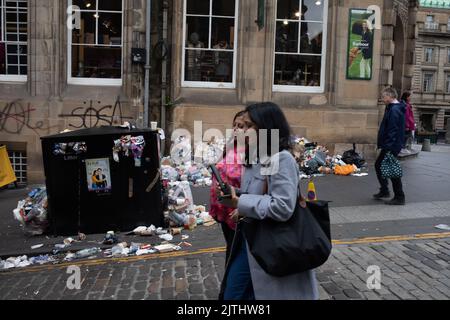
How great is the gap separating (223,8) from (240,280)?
9.94m

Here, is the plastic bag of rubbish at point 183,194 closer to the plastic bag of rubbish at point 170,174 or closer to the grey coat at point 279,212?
the plastic bag of rubbish at point 170,174

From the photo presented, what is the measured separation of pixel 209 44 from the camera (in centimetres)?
1155

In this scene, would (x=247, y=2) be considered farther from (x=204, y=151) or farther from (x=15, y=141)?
(x=15, y=141)

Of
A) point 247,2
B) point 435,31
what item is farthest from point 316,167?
point 435,31

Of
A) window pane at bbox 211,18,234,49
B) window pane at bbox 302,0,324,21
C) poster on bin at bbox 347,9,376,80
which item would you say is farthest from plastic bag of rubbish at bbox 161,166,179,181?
window pane at bbox 302,0,324,21

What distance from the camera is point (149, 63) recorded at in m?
11.2

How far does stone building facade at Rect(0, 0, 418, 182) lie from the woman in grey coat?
8.60 metres

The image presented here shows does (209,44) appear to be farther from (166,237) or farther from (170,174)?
(166,237)

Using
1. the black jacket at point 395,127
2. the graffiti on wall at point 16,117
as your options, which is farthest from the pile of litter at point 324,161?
the graffiti on wall at point 16,117

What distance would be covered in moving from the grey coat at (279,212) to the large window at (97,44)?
9.40m

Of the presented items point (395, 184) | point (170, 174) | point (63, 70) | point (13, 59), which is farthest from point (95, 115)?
point (395, 184)

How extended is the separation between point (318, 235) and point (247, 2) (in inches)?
383

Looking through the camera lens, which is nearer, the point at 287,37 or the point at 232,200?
the point at 232,200

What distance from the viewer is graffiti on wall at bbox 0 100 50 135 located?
10664 mm
